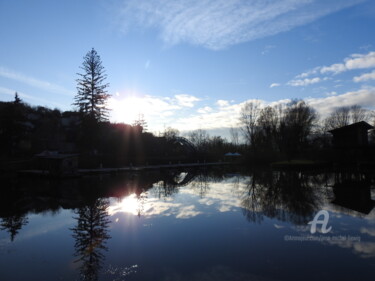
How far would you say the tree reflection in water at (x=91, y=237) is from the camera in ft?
→ 23.2

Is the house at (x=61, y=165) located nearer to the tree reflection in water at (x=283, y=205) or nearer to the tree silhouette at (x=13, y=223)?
the tree silhouette at (x=13, y=223)

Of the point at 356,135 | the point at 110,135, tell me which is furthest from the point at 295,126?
the point at 110,135

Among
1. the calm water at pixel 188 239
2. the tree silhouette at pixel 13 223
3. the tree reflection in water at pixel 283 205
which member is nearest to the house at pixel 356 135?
the tree reflection in water at pixel 283 205

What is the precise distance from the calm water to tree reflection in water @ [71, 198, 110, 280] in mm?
32

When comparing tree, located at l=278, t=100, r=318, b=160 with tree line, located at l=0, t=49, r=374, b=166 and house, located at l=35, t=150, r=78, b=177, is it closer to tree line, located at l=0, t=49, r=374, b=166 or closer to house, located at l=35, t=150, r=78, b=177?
tree line, located at l=0, t=49, r=374, b=166

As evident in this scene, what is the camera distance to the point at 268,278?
6.24m

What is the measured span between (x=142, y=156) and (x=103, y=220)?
36.7 m

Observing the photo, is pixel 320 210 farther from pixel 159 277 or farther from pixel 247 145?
pixel 247 145

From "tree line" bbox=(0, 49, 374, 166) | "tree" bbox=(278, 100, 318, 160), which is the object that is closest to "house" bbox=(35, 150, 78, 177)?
"tree line" bbox=(0, 49, 374, 166)

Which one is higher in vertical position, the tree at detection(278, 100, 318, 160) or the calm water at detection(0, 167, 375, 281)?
the tree at detection(278, 100, 318, 160)

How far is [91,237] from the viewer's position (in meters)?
9.79

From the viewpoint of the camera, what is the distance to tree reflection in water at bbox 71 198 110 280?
7.08 meters

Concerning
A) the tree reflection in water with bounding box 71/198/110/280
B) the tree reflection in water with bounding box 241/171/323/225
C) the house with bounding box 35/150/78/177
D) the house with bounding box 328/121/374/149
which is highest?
the house with bounding box 328/121/374/149

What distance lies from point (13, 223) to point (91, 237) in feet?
15.9
